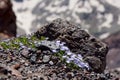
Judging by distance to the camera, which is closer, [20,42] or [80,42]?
[20,42]

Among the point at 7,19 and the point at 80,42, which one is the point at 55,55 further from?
the point at 7,19

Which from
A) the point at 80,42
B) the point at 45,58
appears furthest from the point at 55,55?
the point at 80,42

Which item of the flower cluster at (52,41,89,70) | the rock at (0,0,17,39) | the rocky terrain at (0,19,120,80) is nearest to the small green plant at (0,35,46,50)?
the rocky terrain at (0,19,120,80)

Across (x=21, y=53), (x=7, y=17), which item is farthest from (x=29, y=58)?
(x=7, y=17)

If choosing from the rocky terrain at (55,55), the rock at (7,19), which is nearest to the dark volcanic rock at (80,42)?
the rocky terrain at (55,55)

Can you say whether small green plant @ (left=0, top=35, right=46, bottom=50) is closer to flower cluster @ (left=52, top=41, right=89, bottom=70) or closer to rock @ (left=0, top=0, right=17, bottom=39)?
flower cluster @ (left=52, top=41, right=89, bottom=70)

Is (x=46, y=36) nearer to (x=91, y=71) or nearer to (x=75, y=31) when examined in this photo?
(x=75, y=31)
